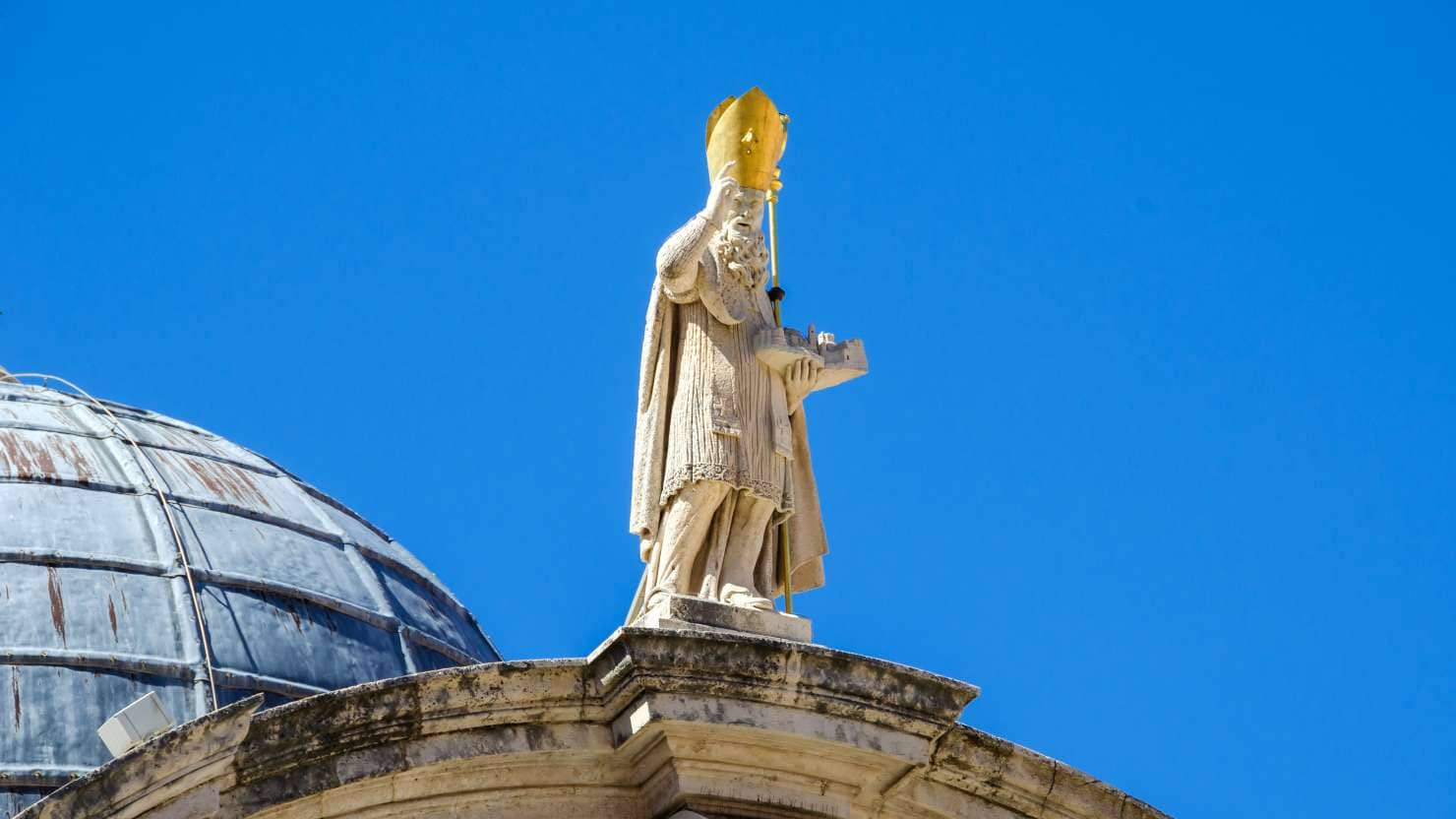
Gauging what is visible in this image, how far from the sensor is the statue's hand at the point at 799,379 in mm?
18734

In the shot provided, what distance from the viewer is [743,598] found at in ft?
58.9

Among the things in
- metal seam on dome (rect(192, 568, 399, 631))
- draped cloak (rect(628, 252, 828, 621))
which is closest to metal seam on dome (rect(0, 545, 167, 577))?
metal seam on dome (rect(192, 568, 399, 631))

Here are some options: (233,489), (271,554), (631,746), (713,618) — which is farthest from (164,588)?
(631,746)

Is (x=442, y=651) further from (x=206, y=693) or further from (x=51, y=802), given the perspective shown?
(x=51, y=802)

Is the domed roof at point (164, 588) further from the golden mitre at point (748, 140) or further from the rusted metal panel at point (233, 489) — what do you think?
the golden mitre at point (748, 140)

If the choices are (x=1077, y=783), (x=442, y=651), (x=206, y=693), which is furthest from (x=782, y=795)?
(x=442, y=651)

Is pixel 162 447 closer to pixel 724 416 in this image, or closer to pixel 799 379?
pixel 799 379

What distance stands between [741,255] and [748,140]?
0.77 metres

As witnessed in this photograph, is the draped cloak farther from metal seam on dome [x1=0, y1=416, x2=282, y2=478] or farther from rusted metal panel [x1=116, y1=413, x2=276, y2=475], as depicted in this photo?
rusted metal panel [x1=116, y1=413, x2=276, y2=475]

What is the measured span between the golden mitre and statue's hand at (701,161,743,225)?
75 millimetres

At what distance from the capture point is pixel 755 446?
1834 centimetres

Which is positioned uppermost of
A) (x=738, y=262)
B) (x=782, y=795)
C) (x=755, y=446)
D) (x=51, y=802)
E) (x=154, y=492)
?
(x=154, y=492)

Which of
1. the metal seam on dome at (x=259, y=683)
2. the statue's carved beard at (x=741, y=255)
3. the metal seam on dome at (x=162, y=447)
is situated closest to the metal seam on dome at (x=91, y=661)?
the metal seam on dome at (x=259, y=683)

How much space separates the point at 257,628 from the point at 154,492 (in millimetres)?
1679
